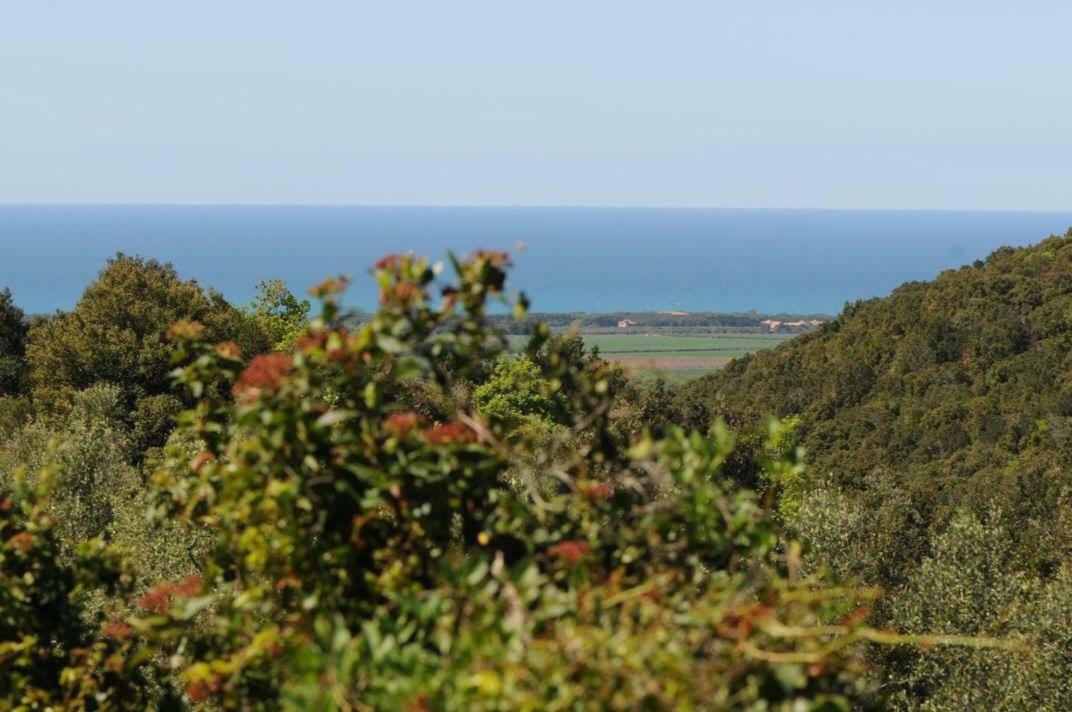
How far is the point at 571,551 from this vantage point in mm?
3842

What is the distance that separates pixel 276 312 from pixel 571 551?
144 feet

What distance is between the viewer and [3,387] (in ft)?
135

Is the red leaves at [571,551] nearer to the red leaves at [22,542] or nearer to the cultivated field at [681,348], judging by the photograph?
the red leaves at [22,542]

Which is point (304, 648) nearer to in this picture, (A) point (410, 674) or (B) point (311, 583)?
(A) point (410, 674)

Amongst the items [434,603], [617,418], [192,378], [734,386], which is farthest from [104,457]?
[734,386]

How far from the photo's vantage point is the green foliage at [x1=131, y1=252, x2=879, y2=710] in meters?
3.24

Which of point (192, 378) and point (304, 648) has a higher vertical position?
point (192, 378)

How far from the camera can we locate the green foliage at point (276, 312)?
1689 inches

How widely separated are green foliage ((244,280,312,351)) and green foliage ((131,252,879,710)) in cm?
3808

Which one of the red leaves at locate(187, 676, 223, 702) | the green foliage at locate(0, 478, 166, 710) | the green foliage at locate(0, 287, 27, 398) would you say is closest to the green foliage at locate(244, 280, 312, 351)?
the green foliage at locate(0, 287, 27, 398)

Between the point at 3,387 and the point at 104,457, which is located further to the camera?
the point at 3,387

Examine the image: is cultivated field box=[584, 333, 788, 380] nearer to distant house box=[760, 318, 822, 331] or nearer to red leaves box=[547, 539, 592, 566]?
distant house box=[760, 318, 822, 331]

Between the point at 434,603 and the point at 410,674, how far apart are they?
0.90ft

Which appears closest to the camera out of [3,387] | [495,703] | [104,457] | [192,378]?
[495,703]
